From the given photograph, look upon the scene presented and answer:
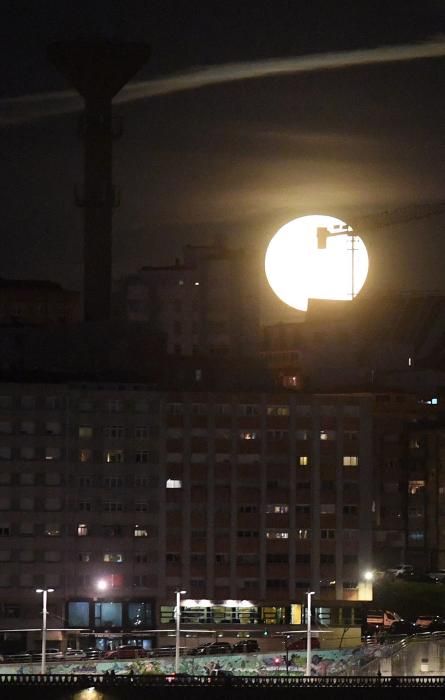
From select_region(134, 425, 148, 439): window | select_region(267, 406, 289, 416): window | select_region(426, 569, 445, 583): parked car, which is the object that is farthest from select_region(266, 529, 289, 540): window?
select_region(426, 569, 445, 583): parked car

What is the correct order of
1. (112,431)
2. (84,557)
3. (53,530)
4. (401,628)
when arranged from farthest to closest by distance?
(112,431), (53,530), (84,557), (401,628)

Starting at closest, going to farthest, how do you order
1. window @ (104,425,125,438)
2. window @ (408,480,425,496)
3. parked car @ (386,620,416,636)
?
parked car @ (386,620,416,636)
window @ (104,425,125,438)
window @ (408,480,425,496)

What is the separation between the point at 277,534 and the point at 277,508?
1.20m

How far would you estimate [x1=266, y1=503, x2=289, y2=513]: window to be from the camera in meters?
104

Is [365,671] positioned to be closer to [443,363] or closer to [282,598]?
[282,598]

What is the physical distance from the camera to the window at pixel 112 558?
102 metres

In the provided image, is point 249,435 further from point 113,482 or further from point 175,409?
point 113,482

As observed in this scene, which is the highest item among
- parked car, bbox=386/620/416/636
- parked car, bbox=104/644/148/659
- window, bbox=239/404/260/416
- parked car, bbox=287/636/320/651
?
window, bbox=239/404/260/416

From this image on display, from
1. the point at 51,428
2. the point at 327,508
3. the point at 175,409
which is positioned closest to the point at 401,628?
the point at 327,508

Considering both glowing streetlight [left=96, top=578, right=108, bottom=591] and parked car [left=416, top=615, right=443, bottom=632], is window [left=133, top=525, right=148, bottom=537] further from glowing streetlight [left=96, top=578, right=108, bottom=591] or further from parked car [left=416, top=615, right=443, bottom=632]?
parked car [left=416, top=615, right=443, bottom=632]

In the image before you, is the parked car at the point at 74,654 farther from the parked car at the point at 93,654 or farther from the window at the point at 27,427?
the window at the point at 27,427

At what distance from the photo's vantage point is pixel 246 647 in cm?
9219

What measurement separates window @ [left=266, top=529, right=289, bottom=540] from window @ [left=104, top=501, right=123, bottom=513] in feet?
20.8

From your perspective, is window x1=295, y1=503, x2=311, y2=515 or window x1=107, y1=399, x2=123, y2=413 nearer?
window x1=107, y1=399, x2=123, y2=413
